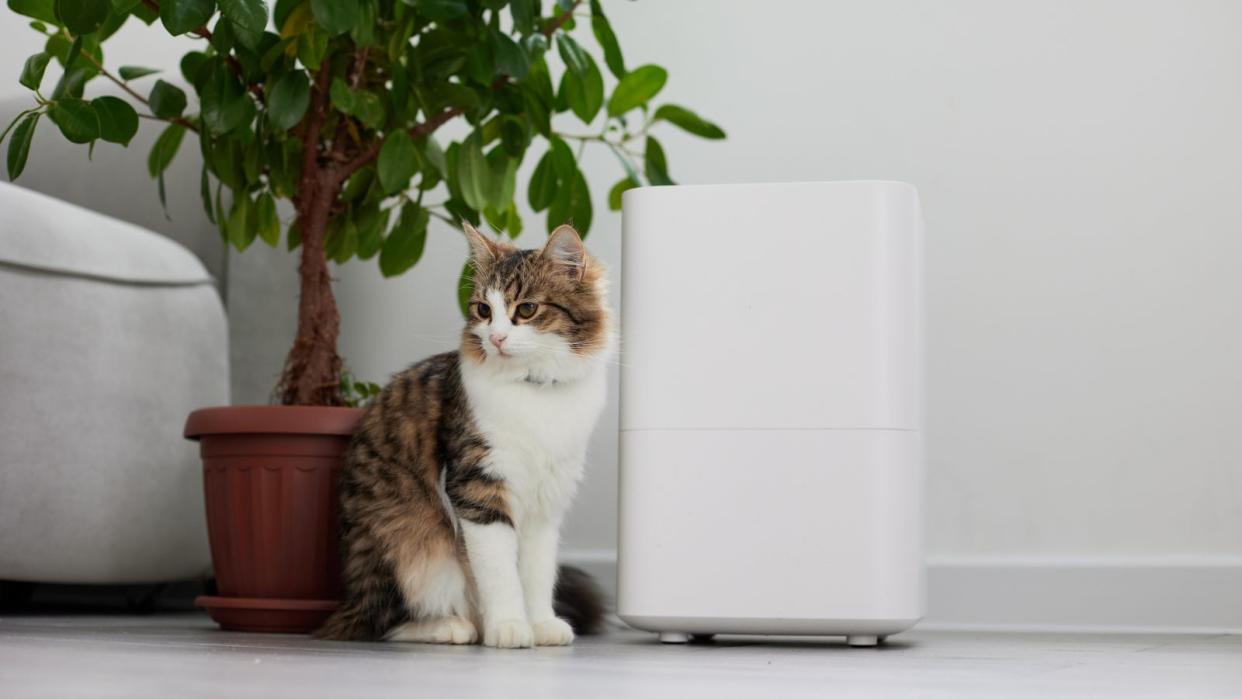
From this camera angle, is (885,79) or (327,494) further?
(885,79)

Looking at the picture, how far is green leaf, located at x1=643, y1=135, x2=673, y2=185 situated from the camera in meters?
1.80

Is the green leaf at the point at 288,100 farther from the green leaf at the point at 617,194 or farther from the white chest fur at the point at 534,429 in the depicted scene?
the green leaf at the point at 617,194

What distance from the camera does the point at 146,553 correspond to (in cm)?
190

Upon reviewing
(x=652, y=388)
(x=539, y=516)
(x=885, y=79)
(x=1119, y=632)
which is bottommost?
(x=1119, y=632)

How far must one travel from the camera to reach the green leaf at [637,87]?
1794 mm

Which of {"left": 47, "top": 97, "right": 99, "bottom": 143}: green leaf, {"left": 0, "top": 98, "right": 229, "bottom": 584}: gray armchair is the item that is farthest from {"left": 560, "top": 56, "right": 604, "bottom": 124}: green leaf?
{"left": 0, "top": 98, "right": 229, "bottom": 584}: gray armchair

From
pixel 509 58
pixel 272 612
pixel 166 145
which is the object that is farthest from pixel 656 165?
pixel 272 612

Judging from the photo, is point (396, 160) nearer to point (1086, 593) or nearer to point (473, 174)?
point (473, 174)

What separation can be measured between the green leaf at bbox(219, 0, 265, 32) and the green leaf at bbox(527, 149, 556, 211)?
0.53 m

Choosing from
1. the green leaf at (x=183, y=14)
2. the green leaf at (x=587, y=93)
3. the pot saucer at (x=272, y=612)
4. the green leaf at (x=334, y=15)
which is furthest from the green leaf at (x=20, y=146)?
the green leaf at (x=587, y=93)

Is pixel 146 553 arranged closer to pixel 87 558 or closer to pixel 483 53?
pixel 87 558

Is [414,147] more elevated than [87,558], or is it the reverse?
[414,147]

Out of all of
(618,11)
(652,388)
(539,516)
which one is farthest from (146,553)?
(618,11)

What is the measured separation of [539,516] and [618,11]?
1031 millimetres
